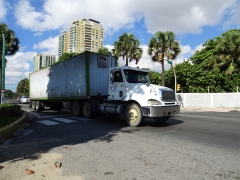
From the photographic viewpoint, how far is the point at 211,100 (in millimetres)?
25219

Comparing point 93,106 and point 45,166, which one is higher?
point 93,106

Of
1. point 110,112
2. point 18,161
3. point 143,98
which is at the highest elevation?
point 143,98

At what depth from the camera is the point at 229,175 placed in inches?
149

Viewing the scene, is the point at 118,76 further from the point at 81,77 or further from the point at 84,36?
the point at 84,36

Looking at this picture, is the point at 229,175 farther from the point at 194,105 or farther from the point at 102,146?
the point at 194,105

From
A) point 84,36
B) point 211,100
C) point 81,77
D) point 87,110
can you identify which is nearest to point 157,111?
point 87,110

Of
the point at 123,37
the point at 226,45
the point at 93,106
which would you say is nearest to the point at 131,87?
the point at 93,106

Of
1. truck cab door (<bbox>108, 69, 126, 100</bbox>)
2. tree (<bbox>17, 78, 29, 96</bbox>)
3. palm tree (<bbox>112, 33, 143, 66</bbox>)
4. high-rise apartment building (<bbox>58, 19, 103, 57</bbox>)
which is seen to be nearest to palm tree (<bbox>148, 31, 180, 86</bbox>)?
palm tree (<bbox>112, 33, 143, 66</bbox>)

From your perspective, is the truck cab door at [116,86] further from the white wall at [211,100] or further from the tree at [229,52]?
the tree at [229,52]

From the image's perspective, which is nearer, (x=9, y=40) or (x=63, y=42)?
(x=9, y=40)

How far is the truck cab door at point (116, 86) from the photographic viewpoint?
32.8ft

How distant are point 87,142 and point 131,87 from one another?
389cm

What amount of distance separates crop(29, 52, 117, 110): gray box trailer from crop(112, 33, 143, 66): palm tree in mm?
16910

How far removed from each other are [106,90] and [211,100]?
56.9ft
